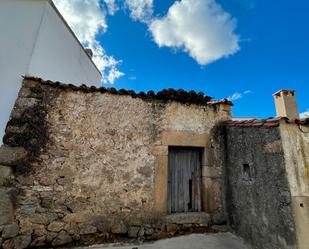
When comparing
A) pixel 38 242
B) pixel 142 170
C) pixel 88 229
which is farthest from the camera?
pixel 142 170

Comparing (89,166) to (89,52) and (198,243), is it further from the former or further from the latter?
(89,52)

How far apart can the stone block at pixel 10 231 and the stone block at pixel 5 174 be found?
698mm

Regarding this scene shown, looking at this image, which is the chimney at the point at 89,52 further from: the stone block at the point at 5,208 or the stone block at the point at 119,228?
the stone block at the point at 119,228

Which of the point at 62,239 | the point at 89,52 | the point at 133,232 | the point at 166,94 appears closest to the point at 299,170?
the point at 166,94

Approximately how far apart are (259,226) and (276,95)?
404cm

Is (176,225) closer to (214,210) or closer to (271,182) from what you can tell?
(214,210)

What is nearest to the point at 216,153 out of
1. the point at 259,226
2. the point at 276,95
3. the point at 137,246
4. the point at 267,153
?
the point at 267,153

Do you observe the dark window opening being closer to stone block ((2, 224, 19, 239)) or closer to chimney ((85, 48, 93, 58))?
stone block ((2, 224, 19, 239))

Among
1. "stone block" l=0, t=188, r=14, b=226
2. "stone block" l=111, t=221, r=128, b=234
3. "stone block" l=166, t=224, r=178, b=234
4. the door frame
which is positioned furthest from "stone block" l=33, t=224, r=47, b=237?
"stone block" l=166, t=224, r=178, b=234

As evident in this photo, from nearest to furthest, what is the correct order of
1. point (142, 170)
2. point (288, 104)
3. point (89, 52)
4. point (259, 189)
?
1. point (259, 189)
2. point (142, 170)
3. point (288, 104)
4. point (89, 52)

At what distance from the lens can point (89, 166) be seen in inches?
145

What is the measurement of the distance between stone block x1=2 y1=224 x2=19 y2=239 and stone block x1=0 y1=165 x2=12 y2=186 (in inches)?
27.5

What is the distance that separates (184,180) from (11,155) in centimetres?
342

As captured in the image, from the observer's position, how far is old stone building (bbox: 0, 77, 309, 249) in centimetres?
303
